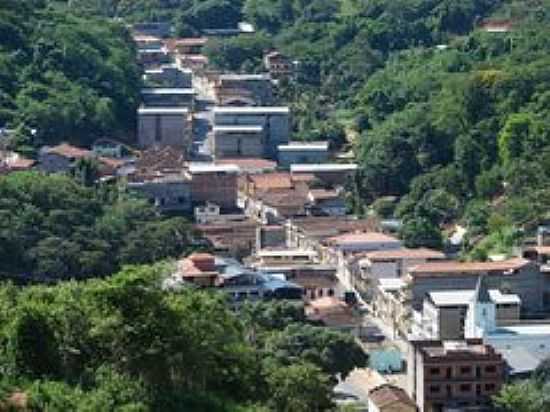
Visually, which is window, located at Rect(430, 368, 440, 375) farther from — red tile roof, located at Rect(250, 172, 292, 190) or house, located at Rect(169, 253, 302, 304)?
red tile roof, located at Rect(250, 172, 292, 190)

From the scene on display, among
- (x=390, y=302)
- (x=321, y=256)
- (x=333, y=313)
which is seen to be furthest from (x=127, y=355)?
(x=321, y=256)

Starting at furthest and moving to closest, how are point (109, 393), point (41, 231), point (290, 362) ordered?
point (41, 231)
point (290, 362)
point (109, 393)

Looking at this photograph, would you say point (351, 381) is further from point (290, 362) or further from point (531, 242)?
point (531, 242)

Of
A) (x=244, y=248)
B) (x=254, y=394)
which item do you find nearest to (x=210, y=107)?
(x=244, y=248)

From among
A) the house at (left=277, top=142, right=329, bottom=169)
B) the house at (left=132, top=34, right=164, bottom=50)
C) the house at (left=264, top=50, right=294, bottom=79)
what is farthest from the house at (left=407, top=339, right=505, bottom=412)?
the house at (left=132, top=34, right=164, bottom=50)

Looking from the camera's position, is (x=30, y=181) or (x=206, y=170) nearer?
(x=30, y=181)

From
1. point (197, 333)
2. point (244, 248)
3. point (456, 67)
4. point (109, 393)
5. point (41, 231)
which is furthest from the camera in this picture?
point (456, 67)
